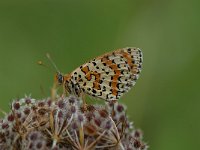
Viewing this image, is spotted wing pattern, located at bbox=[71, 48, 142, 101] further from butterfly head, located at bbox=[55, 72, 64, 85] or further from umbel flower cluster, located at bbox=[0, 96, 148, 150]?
umbel flower cluster, located at bbox=[0, 96, 148, 150]

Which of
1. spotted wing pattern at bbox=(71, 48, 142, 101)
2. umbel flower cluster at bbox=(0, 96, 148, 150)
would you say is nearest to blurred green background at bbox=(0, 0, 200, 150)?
spotted wing pattern at bbox=(71, 48, 142, 101)

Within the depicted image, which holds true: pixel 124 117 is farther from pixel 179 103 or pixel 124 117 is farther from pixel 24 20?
pixel 24 20

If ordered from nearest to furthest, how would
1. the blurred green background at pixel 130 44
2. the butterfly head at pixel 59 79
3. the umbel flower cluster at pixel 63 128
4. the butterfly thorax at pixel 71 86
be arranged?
the umbel flower cluster at pixel 63 128 → the butterfly thorax at pixel 71 86 → the butterfly head at pixel 59 79 → the blurred green background at pixel 130 44

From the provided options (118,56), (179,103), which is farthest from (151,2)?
(118,56)

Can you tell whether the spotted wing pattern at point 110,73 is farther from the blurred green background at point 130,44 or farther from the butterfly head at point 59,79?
the blurred green background at point 130,44

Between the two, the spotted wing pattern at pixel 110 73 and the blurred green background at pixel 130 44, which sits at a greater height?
the blurred green background at pixel 130 44

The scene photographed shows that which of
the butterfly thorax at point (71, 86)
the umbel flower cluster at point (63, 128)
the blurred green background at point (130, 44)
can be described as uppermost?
the blurred green background at point (130, 44)

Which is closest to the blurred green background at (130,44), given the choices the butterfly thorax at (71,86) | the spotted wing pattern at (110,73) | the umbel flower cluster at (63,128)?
the spotted wing pattern at (110,73)

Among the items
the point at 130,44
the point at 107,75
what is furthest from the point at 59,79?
the point at 130,44

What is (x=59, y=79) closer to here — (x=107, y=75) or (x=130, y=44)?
(x=107, y=75)

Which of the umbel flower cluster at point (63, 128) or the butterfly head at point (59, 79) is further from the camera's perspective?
the butterfly head at point (59, 79)

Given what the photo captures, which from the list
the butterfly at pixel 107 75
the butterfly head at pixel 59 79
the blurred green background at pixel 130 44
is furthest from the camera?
the blurred green background at pixel 130 44
